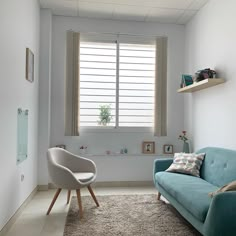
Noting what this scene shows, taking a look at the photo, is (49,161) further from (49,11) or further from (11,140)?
(49,11)

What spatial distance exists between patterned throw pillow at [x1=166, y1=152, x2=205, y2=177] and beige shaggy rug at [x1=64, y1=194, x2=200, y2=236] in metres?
0.51

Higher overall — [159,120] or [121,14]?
[121,14]

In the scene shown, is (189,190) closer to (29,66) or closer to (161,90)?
(161,90)

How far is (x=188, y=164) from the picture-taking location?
11.5 ft

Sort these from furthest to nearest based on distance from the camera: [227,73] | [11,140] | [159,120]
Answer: [159,120] < [227,73] < [11,140]

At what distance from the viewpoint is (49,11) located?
4.46 m

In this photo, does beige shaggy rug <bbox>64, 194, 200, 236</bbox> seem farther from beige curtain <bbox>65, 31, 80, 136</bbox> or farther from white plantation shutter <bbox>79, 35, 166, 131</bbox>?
white plantation shutter <bbox>79, 35, 166, 131</bbox>

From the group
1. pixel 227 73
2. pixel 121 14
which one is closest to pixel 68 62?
pixel 121 14

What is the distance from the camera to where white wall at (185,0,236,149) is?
11.1ft

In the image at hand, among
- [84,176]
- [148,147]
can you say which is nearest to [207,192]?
[84,176]

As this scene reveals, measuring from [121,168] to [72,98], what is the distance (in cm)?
154

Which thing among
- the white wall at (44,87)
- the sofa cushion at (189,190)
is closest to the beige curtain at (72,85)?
the white wall at (44,87)

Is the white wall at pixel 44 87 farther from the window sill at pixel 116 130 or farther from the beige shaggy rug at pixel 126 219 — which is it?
the beige shaggy rug at pixel 126 219

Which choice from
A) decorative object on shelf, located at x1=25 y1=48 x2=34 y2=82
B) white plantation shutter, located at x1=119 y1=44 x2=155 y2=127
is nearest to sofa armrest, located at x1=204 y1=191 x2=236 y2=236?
decorative object on shelf, located at x1=25 y1=48 x2=34 y2=82
